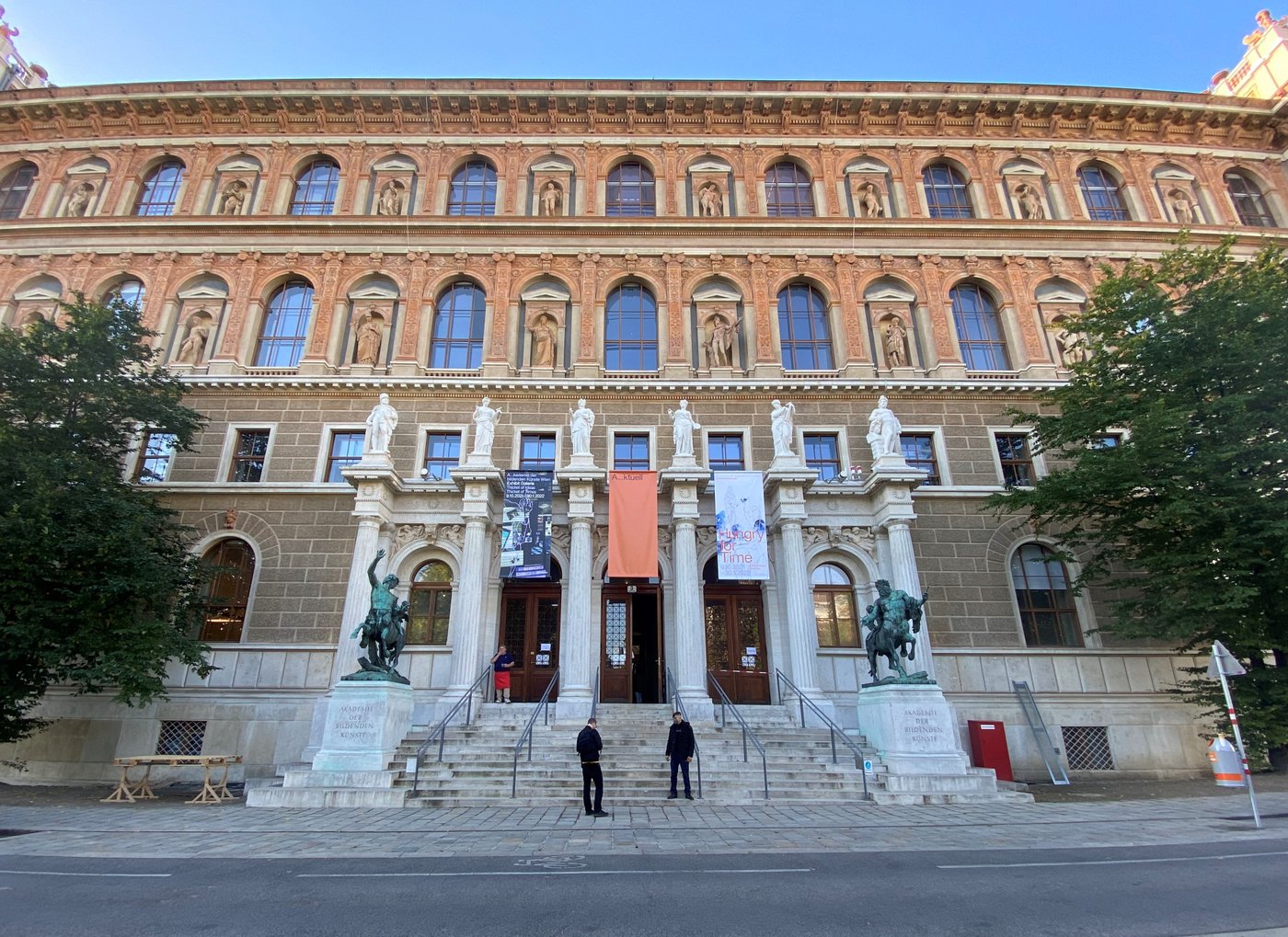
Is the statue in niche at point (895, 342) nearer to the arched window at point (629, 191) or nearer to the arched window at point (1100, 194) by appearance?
the arched window at point (1100, 194)

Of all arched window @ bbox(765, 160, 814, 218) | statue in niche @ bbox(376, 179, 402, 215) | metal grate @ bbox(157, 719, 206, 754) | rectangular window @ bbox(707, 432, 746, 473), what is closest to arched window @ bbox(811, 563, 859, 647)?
rectangular window @ bbox(707, 432, 746, 473)

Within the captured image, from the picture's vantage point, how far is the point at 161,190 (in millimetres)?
27875

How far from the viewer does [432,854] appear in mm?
8828

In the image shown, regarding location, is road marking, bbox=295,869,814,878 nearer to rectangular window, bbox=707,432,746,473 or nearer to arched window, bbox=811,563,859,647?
arched window, bbox=811,563,859,647

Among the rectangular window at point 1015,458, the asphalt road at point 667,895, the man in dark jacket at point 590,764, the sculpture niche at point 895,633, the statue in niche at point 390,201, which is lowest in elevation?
the asphalt road at point 667,895

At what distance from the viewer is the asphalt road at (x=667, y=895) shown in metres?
5.95

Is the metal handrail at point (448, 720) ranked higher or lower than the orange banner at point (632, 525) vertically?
lower

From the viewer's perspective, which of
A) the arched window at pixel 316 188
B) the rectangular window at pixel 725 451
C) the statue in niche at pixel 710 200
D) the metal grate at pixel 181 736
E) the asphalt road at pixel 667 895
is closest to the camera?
the asphalt road at pixel 667 895

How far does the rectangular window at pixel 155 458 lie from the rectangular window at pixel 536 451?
37.4ft

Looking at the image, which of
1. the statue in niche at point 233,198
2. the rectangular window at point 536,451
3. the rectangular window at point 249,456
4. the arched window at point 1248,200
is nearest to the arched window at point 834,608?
the rectangular window at point 536,451

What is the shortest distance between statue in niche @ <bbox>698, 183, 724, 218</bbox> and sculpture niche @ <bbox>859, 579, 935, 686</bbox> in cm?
1750

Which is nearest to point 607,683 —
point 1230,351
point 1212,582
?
point 1212,582

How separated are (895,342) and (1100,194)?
12.8 metres

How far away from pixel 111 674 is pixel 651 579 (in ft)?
45.4
